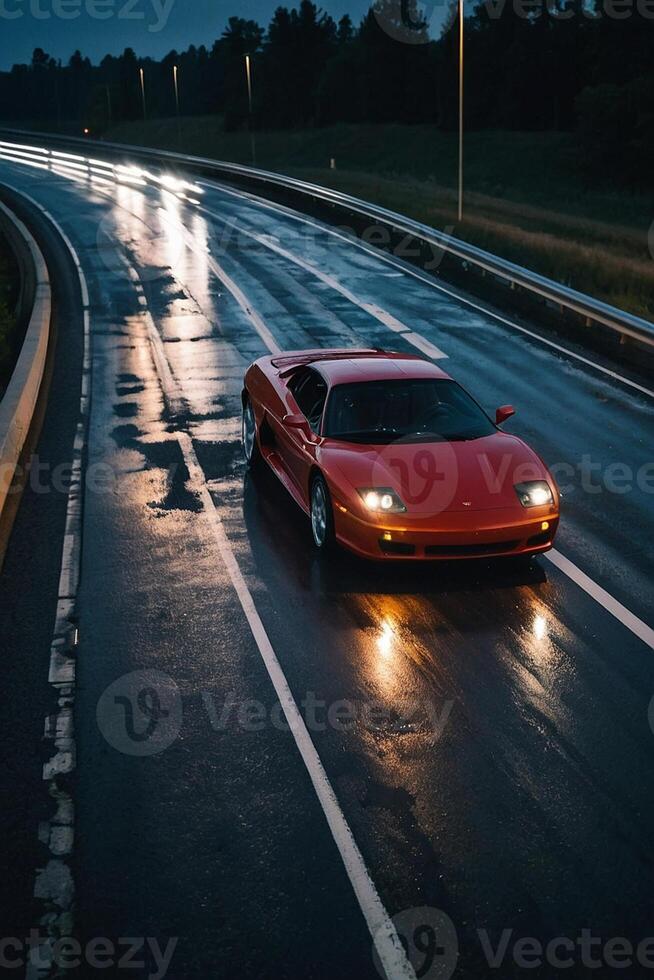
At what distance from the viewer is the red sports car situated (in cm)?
907

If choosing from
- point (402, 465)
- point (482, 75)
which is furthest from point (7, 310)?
point (482, 75)

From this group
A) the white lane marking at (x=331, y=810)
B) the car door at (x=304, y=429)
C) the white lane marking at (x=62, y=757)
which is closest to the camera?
the white lane marking at (x=331, y=810)

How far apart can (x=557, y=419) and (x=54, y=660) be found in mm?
8957

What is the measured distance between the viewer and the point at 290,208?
4322 cm

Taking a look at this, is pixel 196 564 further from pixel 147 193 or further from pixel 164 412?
pixel 147 193

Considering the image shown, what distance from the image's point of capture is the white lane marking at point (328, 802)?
16.1 feet

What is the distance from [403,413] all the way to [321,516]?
133 centimetres

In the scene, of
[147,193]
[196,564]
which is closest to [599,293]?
[196,564]

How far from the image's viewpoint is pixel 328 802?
6.09m

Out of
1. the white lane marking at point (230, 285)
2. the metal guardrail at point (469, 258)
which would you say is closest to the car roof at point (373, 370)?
the white lane marking at point (230, 285)

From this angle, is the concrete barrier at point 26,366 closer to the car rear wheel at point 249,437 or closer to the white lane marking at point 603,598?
the car rear wheel at point 249,437

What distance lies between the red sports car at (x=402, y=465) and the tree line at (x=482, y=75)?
69713 millimetres

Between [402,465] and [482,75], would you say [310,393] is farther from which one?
[482,75]

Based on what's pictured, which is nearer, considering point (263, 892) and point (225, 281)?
point (263, 892)
